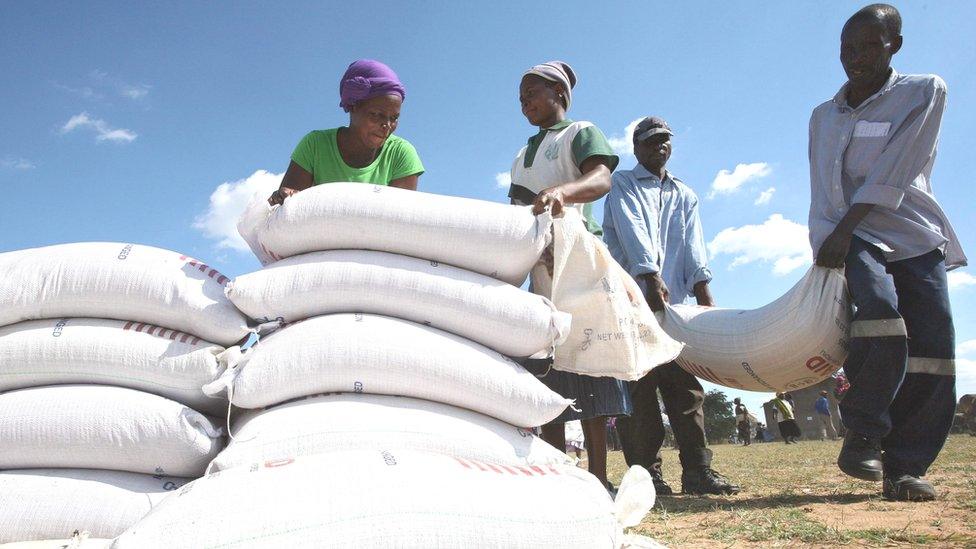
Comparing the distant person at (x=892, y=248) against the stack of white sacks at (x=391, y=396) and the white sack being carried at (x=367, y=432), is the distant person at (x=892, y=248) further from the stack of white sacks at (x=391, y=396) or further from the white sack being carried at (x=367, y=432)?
the white sack being carried at (x=367, y=432)

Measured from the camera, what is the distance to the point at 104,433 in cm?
176

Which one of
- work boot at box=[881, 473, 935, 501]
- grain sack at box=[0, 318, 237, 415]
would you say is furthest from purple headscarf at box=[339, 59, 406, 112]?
work boot at box=[881, 473, 935, 501]

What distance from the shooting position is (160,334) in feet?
6.38

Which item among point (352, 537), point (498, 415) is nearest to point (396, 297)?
point (498, 415)

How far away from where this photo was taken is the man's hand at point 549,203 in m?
2.20

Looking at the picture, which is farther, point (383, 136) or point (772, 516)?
point (383, 136)

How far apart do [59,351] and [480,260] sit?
4.16 ft

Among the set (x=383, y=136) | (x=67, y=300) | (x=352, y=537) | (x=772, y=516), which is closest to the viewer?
(x=352, y=537)

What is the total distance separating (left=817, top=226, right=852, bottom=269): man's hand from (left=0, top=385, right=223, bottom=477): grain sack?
2.61 meters

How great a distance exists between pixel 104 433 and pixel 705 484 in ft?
9.83

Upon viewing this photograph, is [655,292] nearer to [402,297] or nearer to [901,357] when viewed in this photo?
[901,357]

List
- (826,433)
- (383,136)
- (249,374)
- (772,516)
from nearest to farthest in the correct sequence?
Answer: (249,374) → (772,516) → (383,136) → (826,433)

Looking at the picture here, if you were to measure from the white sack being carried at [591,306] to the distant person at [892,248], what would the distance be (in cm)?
112

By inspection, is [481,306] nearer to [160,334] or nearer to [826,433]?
[160,334]
